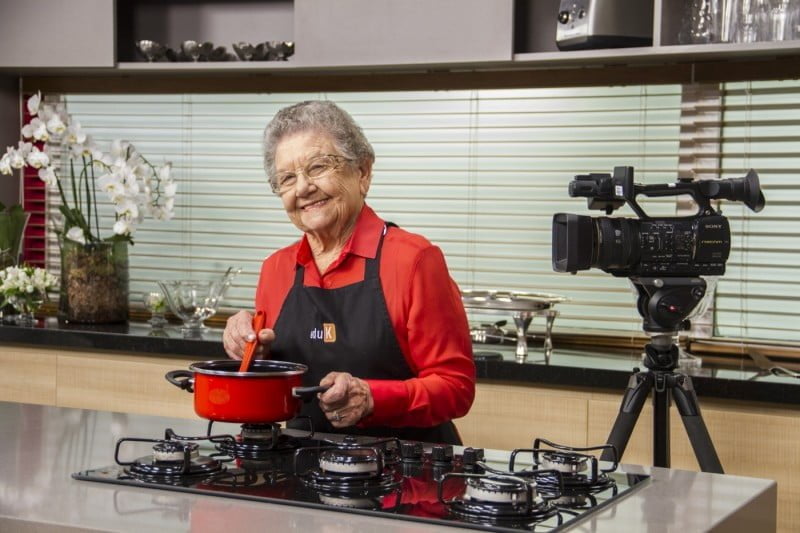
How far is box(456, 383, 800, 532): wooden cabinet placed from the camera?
2.75 meters

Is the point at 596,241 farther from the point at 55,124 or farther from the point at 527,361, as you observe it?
the point at 55,124

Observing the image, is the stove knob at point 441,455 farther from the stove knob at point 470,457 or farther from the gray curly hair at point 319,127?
the gray curly hair at point 319,127

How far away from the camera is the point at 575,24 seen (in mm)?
3229

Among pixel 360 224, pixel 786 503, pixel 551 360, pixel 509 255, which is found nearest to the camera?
pixel 360 224

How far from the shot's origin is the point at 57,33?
3869 mm

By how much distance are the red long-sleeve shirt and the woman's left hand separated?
4.0 inches

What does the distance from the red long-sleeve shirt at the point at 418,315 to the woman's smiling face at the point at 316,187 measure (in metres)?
0.05

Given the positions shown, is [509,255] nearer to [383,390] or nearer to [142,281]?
[142,281]

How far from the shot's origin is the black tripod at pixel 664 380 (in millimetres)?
2562

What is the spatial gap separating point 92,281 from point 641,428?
1.87m

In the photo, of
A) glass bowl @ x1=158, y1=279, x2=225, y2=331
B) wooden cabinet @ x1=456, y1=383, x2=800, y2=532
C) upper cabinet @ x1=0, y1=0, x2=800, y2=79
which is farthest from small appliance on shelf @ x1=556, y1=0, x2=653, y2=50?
glass bowl @ x1=158, y1=279, x2=225, y2=331

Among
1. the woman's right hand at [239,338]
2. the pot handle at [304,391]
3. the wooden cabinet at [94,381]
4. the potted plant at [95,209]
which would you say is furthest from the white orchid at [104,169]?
the pot handle at [304,391]

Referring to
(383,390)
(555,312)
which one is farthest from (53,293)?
(383,390)

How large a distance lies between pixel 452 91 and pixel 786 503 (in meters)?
1.62
